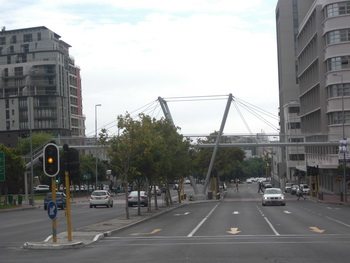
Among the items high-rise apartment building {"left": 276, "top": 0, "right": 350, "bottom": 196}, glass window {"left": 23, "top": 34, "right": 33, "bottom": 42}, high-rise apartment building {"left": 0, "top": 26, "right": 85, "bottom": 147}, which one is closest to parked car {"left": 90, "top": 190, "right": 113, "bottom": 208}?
high-rise apartment building {"left": 276, "top": 0, "right": 350, "bottom": 196}

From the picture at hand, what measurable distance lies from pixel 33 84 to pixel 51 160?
102m

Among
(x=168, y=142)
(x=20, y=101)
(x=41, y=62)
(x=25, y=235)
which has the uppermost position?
(x=41, y=62)

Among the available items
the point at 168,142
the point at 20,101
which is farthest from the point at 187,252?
the point at 20,101

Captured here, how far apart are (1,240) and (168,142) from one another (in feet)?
86.0

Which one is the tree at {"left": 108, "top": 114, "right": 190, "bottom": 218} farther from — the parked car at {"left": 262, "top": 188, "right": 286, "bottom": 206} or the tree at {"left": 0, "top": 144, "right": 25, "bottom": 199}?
the tree at {"left": 0, "top": 144, "right": 25, "bottom": 199}

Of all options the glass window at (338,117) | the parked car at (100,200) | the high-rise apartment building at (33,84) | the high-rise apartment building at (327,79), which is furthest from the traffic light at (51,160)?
the high-rise apartment building at (33,84)

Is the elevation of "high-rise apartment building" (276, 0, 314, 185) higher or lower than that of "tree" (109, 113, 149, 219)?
higher

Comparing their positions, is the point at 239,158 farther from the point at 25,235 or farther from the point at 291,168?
the point at 25,235

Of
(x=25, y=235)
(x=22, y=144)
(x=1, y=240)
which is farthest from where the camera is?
(x=22, y=144)

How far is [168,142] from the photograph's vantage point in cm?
4831

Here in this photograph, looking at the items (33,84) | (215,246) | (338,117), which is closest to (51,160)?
(215,246)

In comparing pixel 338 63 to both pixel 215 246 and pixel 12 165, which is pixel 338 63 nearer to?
pixel 12 165

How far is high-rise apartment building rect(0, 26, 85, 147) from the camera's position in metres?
117

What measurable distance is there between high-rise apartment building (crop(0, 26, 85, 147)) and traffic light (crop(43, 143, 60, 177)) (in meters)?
97.3
